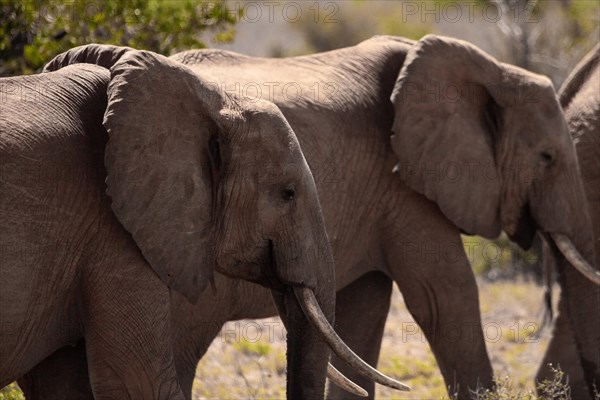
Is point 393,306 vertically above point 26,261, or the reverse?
point 26,261

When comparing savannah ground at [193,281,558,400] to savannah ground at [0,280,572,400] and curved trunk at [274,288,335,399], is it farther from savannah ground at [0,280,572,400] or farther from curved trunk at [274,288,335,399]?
curved trunk at [274,288,335,399]

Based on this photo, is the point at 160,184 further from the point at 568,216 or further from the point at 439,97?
the point at 568,216

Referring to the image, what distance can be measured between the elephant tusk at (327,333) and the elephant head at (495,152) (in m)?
1.64

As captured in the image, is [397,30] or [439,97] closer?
[439,97]

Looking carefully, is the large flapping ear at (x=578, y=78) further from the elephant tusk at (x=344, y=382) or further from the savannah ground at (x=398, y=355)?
the elephant tusk at (x=344, y=382)

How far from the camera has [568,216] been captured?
6805 mm

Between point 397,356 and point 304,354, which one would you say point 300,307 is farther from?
point 397,356

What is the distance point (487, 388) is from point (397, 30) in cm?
1244

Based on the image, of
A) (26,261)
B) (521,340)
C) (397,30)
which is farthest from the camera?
(397,30)

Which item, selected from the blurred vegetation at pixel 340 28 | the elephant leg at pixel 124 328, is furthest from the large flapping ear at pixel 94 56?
the blurred vegetation at pixel 340 28

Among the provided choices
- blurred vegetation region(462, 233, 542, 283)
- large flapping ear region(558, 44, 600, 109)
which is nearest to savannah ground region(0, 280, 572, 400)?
blurred vegetation region(462, 233, 542, 283)

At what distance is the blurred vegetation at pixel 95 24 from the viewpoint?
7504 mm

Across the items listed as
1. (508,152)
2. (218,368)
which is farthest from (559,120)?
(218,368)

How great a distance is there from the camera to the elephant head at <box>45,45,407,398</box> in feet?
15.1
